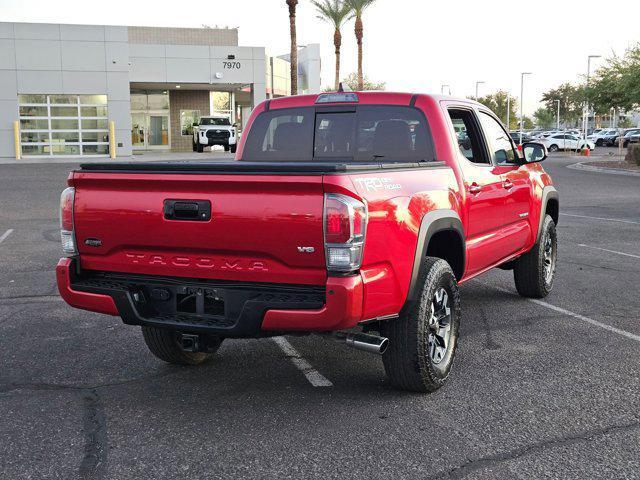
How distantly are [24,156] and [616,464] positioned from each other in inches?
1693

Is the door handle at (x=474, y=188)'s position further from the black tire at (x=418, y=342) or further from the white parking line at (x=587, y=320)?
the white parking line at (x=587, y=320)

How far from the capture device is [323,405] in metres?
4.65

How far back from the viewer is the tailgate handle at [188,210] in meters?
4.22

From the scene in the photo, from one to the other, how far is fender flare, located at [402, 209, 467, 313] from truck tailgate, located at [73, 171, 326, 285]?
744 mm

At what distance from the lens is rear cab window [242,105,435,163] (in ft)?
18.4

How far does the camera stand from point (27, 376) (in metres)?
5.29

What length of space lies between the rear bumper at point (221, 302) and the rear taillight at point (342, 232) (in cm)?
8

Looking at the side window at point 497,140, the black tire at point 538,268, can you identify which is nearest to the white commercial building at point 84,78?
the black tire at point 538,268

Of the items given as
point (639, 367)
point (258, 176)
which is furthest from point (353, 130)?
point (639, 367)

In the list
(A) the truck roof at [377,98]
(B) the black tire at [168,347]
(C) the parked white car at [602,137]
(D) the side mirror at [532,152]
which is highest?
(C) the parked white car at [602,137]

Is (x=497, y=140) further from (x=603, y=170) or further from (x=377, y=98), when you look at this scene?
(x=603, y=170)

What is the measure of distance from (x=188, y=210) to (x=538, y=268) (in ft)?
14.1

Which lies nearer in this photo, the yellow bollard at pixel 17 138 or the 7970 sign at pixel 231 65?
the yellow bollard at pixel 17 138

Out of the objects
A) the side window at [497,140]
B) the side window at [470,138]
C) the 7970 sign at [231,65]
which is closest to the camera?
the side window at [470,138]
